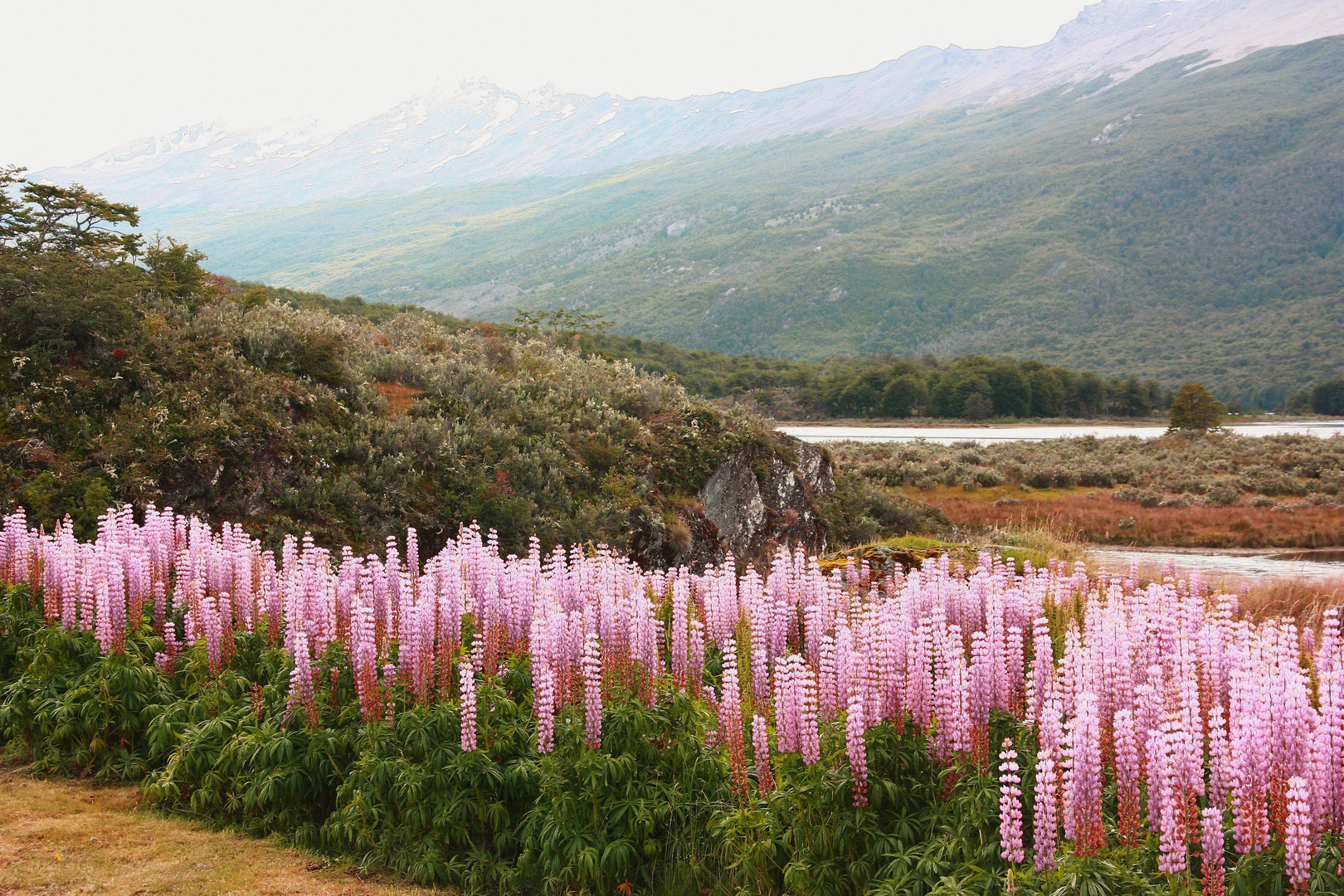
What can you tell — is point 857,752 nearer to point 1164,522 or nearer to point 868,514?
point 868,514

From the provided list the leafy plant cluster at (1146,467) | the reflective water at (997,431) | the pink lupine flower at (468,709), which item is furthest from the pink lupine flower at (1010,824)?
the reflective water at (997,431)

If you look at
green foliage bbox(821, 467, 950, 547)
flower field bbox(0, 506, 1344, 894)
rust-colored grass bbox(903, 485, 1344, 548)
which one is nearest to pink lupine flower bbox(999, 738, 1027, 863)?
flower field bbox(0, 506, 1344, 894)

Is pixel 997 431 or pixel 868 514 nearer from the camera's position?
pixel 868 514

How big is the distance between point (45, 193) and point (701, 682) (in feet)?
58.2

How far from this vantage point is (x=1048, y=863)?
3.98 meters

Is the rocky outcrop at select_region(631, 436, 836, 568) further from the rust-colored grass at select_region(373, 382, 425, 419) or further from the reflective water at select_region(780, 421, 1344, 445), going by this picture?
the reflective water at select_region(780, 421, 1344, 445)

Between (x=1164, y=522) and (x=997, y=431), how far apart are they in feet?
146

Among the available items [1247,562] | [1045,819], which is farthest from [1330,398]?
[1045,819]

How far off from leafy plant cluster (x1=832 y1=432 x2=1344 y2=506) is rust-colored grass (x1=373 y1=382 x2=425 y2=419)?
17.9 m

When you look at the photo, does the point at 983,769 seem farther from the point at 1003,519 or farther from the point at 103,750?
the point at 1003,519

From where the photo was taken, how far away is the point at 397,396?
55.2 feet

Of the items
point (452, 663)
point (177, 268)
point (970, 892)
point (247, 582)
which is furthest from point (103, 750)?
point (177, 268)

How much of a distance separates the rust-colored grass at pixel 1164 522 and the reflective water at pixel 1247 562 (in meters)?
1.62

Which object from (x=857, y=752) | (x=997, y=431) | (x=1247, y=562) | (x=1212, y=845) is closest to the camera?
(x=1212, y=845)
